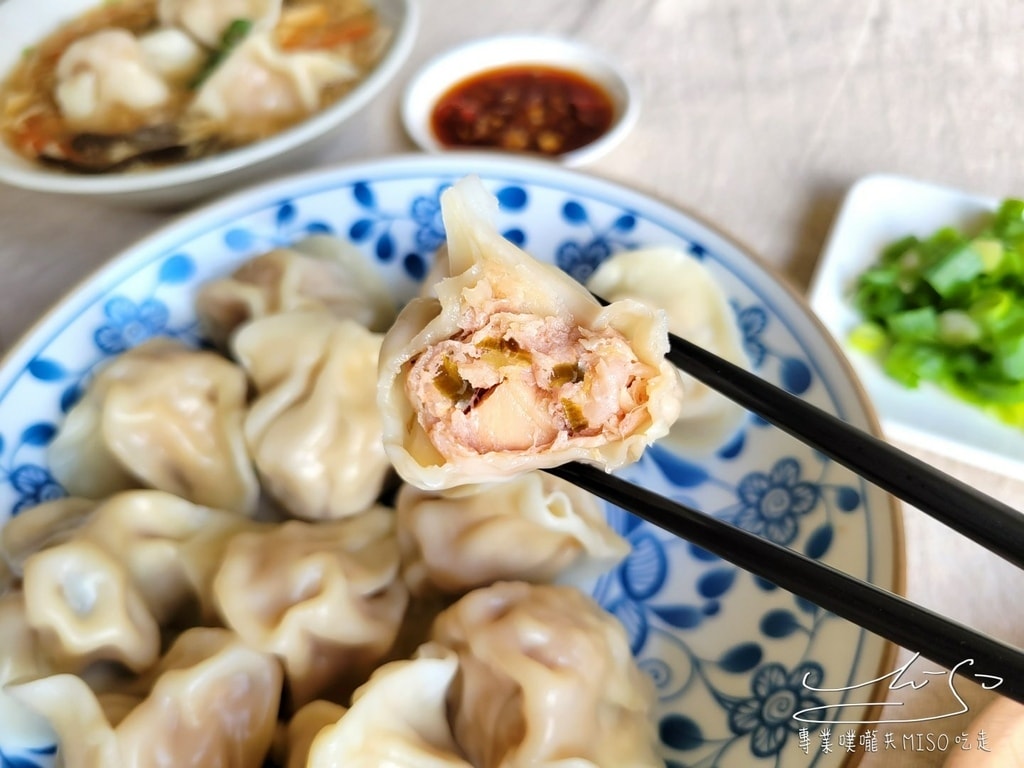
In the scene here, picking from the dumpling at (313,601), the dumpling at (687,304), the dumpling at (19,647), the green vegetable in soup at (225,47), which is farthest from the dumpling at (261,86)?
the dumpling at (19,647)

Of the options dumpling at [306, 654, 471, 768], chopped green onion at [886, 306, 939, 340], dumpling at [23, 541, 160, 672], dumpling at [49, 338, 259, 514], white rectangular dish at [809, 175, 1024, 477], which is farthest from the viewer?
chopped green onion at [886, 306, 939, 340]

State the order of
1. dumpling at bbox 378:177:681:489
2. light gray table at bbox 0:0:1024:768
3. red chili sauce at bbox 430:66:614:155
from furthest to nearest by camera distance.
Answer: red chili sauce at bbox 430:66:614:155, light gray table at bbox 0:0:1024:768, dumpling at bbox 378:177:681:489

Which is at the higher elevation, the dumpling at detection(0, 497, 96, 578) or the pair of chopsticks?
the pair of chopsticks

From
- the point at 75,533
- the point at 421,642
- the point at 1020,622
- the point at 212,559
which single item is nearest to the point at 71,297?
the point at 75,533

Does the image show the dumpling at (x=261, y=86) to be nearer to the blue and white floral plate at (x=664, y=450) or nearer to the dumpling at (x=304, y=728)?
the blue and white floral plate at (x=664, y=450)

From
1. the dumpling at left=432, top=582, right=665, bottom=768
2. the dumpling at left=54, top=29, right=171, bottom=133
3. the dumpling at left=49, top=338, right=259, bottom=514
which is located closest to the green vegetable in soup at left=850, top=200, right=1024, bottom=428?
the dumpling at left=432, top=582, right=665, bottom=768

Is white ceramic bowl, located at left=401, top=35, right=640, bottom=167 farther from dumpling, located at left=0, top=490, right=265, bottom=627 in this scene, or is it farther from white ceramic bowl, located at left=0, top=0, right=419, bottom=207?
dumpling, located at left=0, top=490, right=265, bottom=627

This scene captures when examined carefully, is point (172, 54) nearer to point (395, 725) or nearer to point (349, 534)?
point (349, 534)
